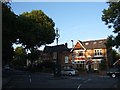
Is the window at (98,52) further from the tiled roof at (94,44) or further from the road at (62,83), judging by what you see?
the road at (62,83)

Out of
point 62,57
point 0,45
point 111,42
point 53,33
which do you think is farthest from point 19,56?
point 111,42

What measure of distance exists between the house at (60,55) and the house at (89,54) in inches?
88.7

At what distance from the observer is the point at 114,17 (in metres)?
24.4

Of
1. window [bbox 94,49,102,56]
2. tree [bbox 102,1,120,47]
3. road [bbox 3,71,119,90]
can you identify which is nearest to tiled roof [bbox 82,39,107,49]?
window [bbox 94,49,102,56]

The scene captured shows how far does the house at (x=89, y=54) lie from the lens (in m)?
87.8

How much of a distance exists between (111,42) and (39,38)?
55.5m

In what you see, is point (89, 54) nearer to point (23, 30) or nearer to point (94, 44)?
point (94, 44)

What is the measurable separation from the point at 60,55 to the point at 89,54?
10042mm

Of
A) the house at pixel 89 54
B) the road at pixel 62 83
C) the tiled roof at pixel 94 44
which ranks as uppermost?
the tiled roof at pixel 94 44

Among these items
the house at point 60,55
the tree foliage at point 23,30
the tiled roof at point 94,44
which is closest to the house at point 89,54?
the tiled roof at point 94,44

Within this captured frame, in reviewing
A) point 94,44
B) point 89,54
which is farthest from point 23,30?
point 94,44

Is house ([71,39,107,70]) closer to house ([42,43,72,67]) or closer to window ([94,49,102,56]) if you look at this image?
window ([94,49,102,56])

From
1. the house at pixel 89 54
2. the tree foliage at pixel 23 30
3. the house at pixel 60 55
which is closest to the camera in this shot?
the tree foliage at pixel 23 30

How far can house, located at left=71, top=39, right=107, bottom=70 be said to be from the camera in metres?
87.8
